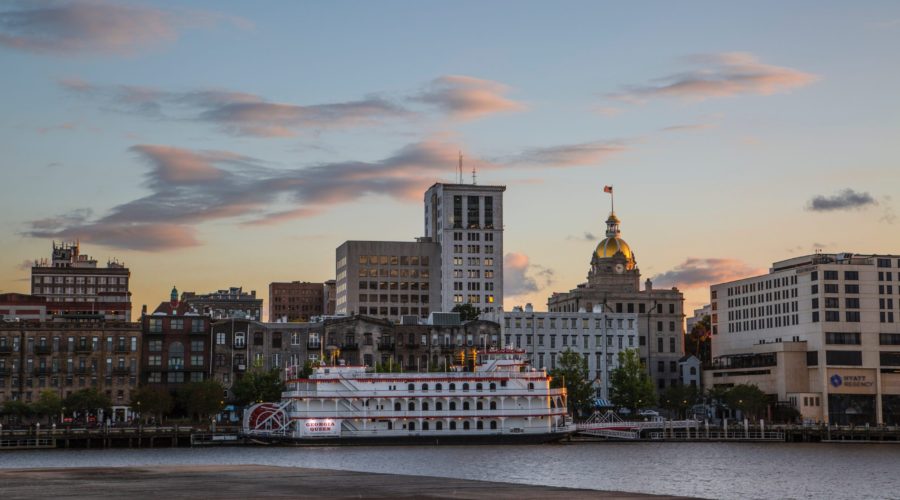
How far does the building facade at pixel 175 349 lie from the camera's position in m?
162

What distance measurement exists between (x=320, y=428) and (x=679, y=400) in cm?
6431

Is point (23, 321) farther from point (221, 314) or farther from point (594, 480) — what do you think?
point (594, 480)

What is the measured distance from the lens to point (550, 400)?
139 m

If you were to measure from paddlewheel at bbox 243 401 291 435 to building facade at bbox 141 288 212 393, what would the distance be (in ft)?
95.0

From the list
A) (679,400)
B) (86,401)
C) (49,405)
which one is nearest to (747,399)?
(679,400)

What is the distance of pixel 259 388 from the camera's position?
496 ft

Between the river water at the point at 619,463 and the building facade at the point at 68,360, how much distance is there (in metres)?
33.1

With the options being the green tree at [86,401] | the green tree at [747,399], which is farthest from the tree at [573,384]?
the green tree at [86,401]

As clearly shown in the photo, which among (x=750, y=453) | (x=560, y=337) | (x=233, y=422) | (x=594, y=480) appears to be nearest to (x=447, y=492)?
(x=594, y=480)

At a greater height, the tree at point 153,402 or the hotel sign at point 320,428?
the tree at point 153,402

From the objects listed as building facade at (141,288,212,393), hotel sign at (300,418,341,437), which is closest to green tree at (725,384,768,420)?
hotel sign at (300,418,341,437)

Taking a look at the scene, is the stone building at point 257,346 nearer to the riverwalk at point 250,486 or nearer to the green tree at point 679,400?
the green tree at point 679,400

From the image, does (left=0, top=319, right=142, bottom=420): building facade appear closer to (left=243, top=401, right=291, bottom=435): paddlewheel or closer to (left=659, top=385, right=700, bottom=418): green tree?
(left=243, top=401, right=291, bottom=435): paddlewheel

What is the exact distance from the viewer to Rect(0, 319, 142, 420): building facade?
159 meters
